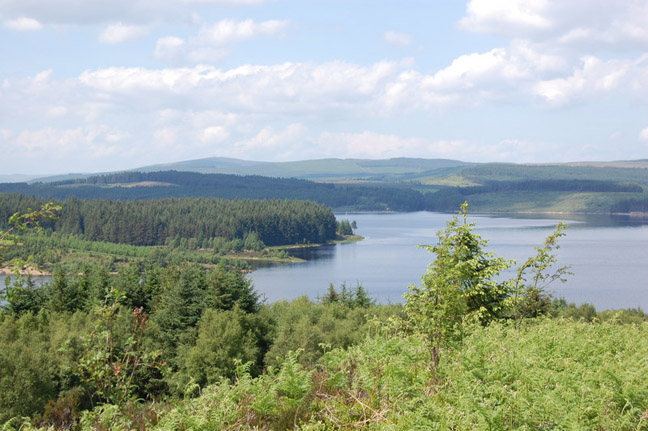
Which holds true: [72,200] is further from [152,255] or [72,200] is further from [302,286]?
[302,286]

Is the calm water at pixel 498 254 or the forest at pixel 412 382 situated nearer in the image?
the forest at pixel 412 382

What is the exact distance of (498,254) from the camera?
8744 centimetres

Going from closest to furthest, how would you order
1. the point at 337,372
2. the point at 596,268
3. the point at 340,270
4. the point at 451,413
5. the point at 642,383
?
the point at 451,413 → the point at 642,383 → the point at 337,372 → the point at 596,268 → the point at 340,270

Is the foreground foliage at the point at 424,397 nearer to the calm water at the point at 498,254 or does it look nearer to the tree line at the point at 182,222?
the calm water at the point at 498,254

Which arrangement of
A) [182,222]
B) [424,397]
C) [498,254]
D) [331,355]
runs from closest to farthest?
[424,397]
[331,355]
[498,254]
[182,222]

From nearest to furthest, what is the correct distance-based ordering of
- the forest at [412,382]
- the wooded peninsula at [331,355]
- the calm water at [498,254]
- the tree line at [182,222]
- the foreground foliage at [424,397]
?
the foreground foliage at [424,397], the forest at [412,382], the wooded peninsula at [331,355], the calm water at [498,254], the tree line at [182,222]

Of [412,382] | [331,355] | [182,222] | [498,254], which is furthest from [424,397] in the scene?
[182,222]

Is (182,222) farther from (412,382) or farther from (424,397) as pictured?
(424,397)

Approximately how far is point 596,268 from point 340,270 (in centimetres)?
3321

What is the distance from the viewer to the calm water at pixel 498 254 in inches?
2496

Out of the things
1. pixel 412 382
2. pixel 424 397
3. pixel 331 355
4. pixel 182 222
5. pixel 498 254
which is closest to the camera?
pixel 424 397

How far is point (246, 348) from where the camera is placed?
2695 cm

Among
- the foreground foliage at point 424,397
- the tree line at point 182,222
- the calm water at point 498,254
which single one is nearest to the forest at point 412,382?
the foreground foliage at point 424,397

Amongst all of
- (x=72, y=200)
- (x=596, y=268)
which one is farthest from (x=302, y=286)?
(x=72, y=200)
